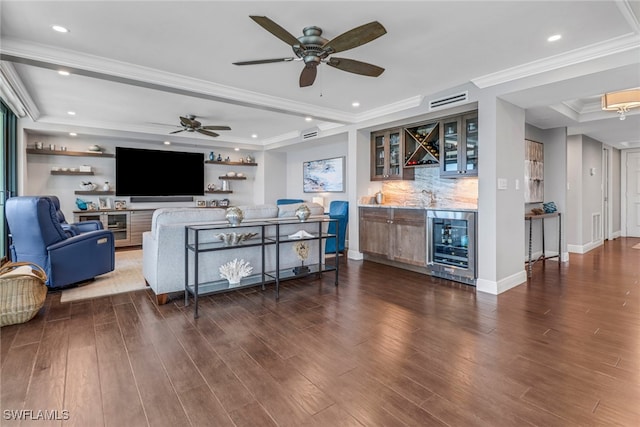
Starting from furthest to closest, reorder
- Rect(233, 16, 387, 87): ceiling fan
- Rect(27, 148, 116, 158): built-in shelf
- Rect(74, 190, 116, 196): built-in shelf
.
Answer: Rect(74, 190, 116, 196): built-in shelf → Rect(27, 148, 116, 158): built-in shelf → Rect(233, 16, 387, 87): ceiling fan

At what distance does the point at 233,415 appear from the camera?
5.51 ft

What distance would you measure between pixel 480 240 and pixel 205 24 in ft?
12.2

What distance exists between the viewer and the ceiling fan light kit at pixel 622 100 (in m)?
3.98

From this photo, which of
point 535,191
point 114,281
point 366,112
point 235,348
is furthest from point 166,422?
point 535,191

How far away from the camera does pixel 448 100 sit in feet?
13.6

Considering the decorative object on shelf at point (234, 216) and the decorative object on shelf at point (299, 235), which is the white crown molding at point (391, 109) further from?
the decorative object on shelf at point (234, 216)

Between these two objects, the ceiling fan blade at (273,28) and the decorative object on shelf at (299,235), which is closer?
the ceiling fan blade at (273,28)

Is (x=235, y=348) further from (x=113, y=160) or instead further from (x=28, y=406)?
(x=113, y=160)

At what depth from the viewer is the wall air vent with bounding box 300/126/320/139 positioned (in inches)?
260

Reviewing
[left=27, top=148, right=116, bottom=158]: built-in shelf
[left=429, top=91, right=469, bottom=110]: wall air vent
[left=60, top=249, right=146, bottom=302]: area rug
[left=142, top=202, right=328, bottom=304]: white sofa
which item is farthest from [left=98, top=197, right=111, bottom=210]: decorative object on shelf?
[left=429, top=91, right=469, bottom=110]: wall air vent

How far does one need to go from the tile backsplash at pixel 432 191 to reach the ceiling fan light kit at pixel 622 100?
1839 mm

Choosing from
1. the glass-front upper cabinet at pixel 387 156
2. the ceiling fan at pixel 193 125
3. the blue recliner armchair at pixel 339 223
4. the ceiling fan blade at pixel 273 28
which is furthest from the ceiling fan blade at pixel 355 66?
the blue recliner armchair at pixel 339 223

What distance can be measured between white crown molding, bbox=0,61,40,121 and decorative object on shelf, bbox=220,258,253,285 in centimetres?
325

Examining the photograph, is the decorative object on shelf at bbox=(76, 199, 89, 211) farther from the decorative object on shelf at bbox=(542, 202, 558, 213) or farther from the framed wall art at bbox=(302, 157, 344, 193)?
the decorative object on shelf at bbox=(542, 202, 558, 213)
